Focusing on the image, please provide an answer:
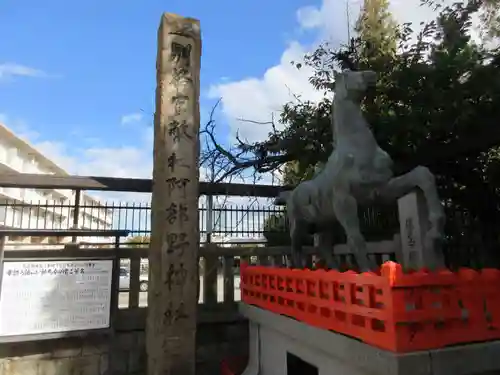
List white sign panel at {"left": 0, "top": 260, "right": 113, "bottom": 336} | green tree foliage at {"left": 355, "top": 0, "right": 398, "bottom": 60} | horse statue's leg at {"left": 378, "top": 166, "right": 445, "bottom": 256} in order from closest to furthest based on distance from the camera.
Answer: horse statue's leg at {"left": 378, "top": 166, "right": 445, "bottom": 256} → white sign panel at {"left": 0, "top": 260, "right": 113, "bottom": 336} → green tree foliage at {"left": 355, "top": 0, "right": 398, "bottom": 60}

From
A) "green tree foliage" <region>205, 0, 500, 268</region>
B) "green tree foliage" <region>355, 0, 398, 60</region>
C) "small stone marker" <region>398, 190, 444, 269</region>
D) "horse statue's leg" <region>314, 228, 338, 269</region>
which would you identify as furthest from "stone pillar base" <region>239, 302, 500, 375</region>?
"green tree foliage" <region>355, 0, 398, 60</region>

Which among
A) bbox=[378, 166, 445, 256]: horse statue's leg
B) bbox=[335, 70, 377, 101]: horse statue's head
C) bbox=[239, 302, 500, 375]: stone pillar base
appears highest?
bbox=[335, 70, 377, 101]: horse statue's head

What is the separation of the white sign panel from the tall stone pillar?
976mm

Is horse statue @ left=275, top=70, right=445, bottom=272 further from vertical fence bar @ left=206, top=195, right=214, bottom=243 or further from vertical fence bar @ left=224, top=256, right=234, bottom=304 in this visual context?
vertical fence bar @ left=206, top=195, right=214, bottom=243

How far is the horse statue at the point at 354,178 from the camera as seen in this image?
125 inches

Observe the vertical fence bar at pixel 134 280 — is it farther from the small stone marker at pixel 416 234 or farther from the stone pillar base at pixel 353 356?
the small stone marker at pixel 416 234

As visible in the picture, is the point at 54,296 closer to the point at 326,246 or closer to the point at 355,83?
the point at 326,246

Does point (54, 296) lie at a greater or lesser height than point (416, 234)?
lesser

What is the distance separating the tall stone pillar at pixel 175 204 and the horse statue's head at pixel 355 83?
1.68 meters

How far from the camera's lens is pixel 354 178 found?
11.0ft

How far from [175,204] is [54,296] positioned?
71.6 inches

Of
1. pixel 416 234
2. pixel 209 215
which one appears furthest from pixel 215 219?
pixel 416 234

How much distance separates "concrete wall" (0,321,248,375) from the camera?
450 cm

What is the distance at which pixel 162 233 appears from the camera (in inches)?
160
